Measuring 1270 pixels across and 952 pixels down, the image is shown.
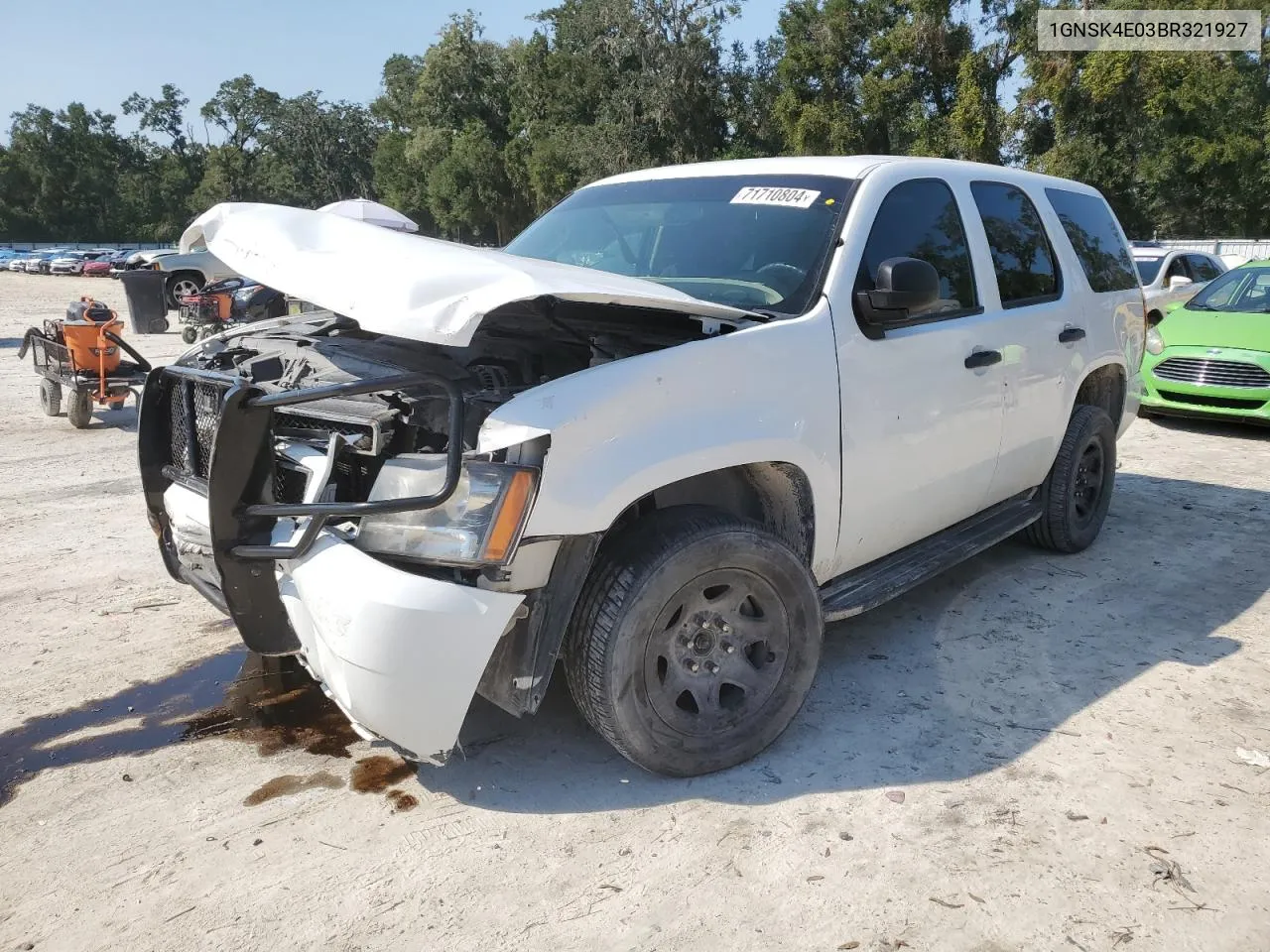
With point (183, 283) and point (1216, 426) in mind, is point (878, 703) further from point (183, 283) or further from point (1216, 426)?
point (183, 283)

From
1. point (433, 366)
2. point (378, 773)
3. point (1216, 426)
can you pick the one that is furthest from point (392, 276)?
point (1216, 426)

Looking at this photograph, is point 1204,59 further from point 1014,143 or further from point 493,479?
point 493,479

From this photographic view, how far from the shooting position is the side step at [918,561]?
3.44 meters

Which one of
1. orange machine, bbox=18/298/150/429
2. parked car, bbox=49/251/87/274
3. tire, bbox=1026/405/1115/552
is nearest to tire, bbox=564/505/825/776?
tire, bbox=1026/405/1115/552

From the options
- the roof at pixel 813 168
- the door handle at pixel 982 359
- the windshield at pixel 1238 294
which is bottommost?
the windshield at pixel 1238 294

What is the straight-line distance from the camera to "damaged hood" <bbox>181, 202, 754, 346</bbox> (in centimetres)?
242

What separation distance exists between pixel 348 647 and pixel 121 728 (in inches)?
59.8

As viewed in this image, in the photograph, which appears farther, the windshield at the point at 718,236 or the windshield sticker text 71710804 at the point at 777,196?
the windshield sticker text 71710804 at the point at 777,196

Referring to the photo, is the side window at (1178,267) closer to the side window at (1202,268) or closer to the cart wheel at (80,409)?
the side window at (1202,268)

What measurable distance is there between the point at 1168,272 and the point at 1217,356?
4657 millimetres

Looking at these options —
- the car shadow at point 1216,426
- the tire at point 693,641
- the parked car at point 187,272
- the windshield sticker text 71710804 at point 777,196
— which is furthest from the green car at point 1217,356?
the parked car at point 187,272

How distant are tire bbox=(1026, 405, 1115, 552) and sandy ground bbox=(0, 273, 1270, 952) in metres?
0.56

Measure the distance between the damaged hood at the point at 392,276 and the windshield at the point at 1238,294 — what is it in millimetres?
8644

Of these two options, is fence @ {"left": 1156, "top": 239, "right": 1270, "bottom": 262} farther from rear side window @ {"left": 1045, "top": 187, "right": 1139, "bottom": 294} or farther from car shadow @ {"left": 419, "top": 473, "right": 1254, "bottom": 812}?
car shadow @ {"left": 419, "top": 473, "right": 1254, "bottom": 812}
